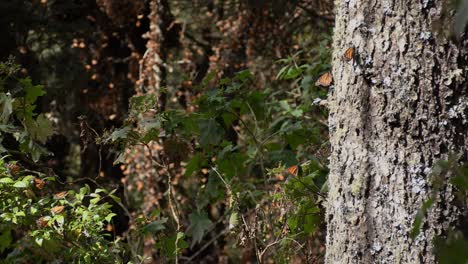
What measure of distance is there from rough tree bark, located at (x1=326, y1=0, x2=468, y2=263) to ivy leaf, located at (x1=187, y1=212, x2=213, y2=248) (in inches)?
50.6

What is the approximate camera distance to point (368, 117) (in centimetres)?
235

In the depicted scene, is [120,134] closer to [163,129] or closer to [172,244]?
[163,129]

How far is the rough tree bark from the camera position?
226cm

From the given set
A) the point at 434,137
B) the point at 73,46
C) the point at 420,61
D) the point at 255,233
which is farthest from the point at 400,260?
the point at 73,46

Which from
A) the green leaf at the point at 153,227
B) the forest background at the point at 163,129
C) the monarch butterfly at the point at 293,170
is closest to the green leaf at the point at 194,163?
the forest background at the point at 163,129

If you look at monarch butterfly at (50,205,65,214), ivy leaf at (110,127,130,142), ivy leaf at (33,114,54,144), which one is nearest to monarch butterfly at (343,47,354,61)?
ivy leaf at (110,127,130,142)

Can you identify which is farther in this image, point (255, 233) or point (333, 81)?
point (255, 233)

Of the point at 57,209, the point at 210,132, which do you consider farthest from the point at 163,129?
the point at 57,209

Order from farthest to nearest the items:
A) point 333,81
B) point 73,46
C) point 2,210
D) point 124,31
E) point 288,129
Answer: point 124,31 → point 73,46 → point 288,129 → point 2,210 → point 333,81

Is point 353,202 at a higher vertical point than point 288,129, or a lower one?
higher

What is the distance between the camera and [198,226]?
3602 mm

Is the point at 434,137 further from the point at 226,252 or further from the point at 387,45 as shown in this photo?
the point at 226,252

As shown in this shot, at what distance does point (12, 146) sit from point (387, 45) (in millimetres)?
2677

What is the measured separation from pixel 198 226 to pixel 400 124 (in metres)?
1.53
